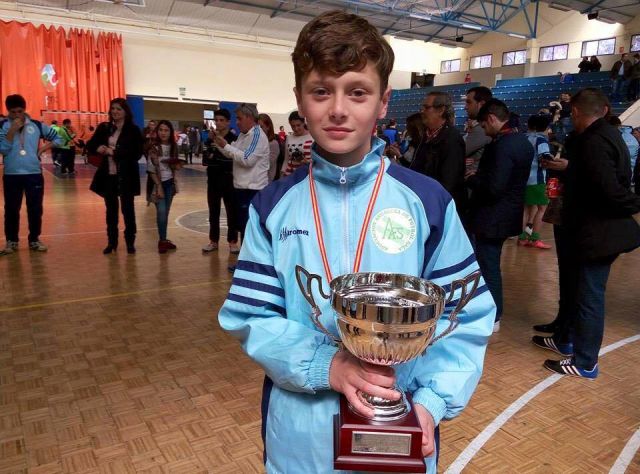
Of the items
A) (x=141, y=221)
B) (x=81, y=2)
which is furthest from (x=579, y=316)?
(x=81, y=2)

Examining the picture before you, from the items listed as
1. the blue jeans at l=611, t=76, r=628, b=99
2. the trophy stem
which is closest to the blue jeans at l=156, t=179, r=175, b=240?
the trophy stem

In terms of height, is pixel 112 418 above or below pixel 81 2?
below

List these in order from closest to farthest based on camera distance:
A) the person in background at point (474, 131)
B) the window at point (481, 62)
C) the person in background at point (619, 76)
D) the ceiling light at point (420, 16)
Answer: the person in background at point (474, 131)
the person in background at point (619, 76)
the ceiling light at point (420, 16)
the window at point (481, 62)

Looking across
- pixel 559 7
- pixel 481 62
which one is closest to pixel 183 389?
pixel 559 7

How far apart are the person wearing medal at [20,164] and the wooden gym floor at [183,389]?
954 millimetres

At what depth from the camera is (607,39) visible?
67.0 feet

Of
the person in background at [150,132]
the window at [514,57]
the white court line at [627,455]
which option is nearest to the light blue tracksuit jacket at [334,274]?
the white court line at [627,455]

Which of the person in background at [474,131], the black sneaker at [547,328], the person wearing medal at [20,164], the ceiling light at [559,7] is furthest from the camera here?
the ceiling light at [559,7]

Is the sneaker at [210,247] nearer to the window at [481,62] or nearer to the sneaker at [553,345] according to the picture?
the sneaker at [553,345]

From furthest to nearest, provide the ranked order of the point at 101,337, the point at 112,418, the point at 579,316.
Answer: the point at 101,337
the point at 579,316
the point at 112,418

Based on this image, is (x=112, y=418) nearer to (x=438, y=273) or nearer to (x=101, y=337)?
(x=101, y=337)

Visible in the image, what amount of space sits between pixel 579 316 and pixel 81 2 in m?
20.3

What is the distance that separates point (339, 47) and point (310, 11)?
20.6 metres

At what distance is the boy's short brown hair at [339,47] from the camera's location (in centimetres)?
100
